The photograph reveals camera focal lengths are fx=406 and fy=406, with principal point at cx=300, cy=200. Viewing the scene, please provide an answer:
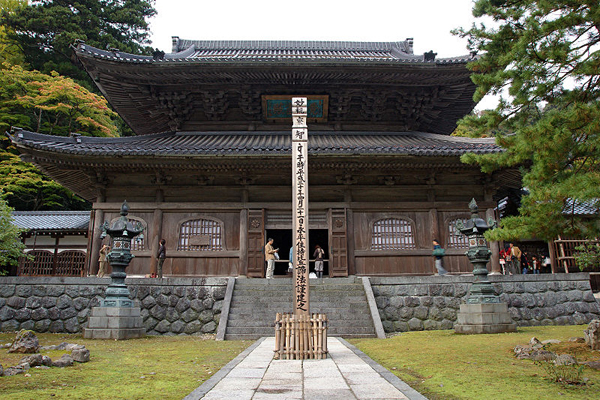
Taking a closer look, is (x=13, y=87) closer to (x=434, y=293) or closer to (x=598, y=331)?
(x=434, y=293)

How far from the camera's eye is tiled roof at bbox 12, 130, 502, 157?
526 inches

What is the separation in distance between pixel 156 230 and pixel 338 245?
259 inches

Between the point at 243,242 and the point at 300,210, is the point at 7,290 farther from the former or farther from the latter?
the point at 300,210

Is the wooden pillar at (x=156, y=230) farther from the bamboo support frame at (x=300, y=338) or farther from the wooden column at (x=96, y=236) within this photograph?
the bamboo support frame at (x=300, y=338)

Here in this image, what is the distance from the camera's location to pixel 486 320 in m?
9.64

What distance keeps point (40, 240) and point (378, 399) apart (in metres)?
22.0

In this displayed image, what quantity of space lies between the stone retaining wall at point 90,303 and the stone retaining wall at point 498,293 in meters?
4.96

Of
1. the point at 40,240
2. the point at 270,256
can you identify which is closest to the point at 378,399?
the point at 270,256

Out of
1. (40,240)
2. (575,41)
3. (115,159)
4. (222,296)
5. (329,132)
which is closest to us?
(575,41)

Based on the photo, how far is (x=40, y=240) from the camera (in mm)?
20812

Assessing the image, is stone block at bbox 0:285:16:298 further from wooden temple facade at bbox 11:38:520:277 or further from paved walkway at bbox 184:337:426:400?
paved walkway at bbox 184:337:426:400

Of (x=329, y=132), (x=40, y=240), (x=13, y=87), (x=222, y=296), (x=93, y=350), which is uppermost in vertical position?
(x=13, y=87)

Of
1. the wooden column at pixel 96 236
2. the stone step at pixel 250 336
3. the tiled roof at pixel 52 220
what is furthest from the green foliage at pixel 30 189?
the stone step at pixel 250 336

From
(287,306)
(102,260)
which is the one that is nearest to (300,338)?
(287,306)
